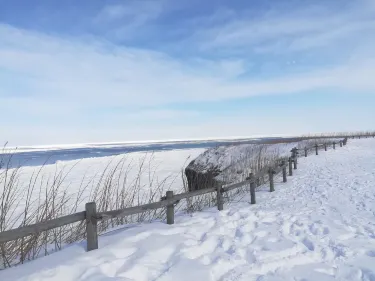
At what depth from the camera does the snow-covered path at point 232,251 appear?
3.91 meters

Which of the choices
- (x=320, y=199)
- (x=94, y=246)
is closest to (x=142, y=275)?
(x=94, y=246)

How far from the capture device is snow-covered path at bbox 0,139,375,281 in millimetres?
3910

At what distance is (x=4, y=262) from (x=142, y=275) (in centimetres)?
193

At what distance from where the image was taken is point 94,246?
4.48 m

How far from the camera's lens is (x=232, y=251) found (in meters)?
4.85

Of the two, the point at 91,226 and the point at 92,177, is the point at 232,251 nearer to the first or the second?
the point at 91,226

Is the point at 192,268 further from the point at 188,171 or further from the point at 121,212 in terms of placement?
the point at 188,171

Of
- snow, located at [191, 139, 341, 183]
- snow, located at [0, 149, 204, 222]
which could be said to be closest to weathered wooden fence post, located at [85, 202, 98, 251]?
snow, located at [0, 149, 204, 222]

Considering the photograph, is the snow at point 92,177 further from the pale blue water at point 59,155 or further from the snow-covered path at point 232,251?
the snow-covered path at point 232,251

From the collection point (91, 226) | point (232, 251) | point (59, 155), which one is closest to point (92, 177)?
point (91, 226)

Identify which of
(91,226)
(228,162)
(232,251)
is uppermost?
(91,226)

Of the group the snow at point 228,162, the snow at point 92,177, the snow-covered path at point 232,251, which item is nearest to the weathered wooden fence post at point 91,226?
the snow-covered path at point 232,251

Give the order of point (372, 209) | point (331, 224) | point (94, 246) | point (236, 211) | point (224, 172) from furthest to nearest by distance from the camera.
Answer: point (224, 172) → point (236, 211) → point (372, 209) → point (331, 224) → point (94, 246)

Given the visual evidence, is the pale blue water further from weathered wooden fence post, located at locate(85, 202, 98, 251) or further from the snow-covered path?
the snow-covered path
